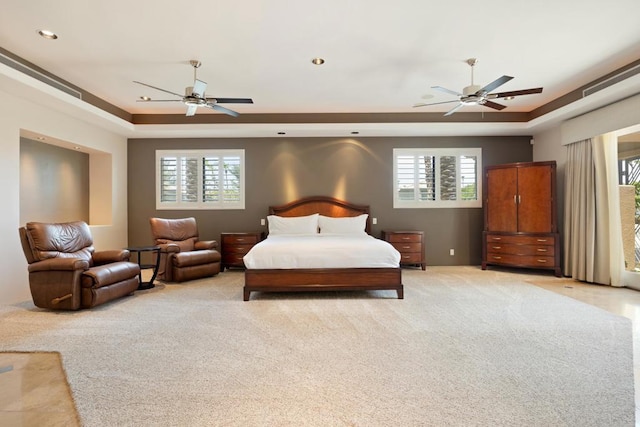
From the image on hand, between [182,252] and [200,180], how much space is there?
1.82 meters

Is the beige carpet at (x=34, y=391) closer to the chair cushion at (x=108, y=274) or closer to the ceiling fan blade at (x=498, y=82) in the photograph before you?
the chair cushion at (x=108, y=274)

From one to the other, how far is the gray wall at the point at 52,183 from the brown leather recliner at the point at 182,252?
213cm

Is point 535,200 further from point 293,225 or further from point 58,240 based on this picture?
point 58,240

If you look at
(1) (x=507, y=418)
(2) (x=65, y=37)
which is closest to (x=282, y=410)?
(1) (x=507, y=418)

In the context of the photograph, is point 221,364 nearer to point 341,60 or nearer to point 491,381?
point 491,381

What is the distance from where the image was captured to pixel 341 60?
405 cm

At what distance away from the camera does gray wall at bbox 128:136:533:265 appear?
22.1ft

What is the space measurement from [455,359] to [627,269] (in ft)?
15.8

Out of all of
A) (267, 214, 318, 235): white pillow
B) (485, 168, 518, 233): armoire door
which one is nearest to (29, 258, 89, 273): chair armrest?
(267, 214, 318, 235): white pillow

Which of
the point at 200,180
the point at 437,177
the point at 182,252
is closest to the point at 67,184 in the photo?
the point at 200,180

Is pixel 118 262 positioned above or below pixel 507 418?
above

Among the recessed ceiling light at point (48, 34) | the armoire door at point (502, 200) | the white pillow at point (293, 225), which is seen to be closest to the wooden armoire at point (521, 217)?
the armoire door at point (502, 200)

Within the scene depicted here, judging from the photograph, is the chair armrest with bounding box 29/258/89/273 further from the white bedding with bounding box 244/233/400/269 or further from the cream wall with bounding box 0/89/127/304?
the white bedding with bounding box 244/233/400/269

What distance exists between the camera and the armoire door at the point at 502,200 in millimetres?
5980
